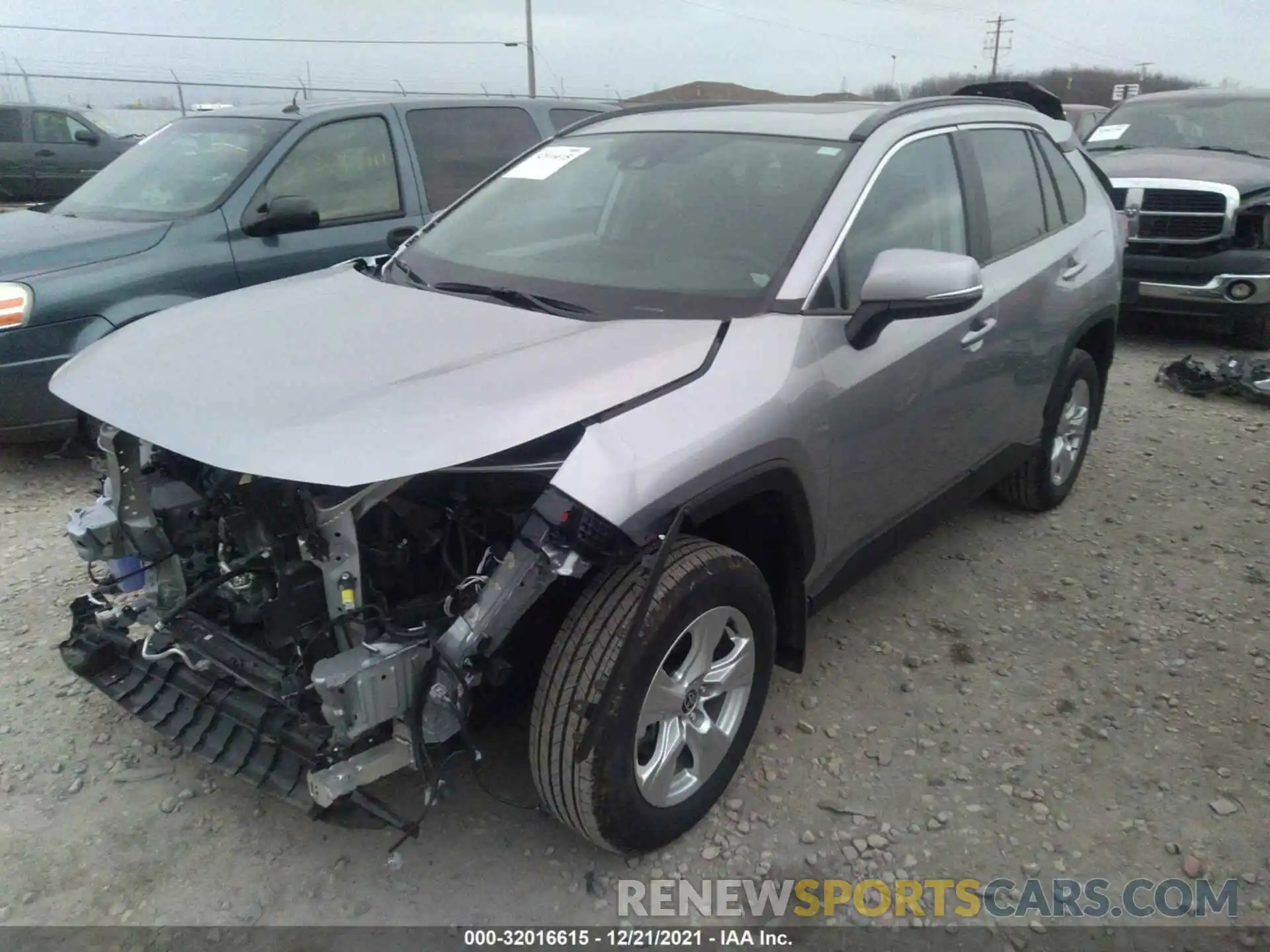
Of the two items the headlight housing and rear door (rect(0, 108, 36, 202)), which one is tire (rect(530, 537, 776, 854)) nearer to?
the headlight housing

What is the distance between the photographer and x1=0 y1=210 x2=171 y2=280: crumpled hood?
4547mm

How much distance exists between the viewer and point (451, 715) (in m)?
2.21

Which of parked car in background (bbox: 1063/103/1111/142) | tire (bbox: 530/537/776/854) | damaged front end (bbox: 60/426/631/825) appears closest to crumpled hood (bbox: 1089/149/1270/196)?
parked car in background (bbox: 1063/103/1111/142)

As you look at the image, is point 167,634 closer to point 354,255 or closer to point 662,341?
point 662,341

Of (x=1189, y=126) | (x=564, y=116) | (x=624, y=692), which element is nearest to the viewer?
(x=624, y=692)

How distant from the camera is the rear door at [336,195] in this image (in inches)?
200

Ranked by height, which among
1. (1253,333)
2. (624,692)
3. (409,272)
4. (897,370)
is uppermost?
(409,272)

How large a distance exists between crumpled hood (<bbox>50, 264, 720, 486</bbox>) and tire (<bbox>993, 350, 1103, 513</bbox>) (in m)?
2.30

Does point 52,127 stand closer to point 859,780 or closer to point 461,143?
point 461,143

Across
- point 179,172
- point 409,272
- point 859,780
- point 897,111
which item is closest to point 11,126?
point 179,172

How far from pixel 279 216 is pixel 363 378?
125 inches

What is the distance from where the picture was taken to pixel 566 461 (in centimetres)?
206

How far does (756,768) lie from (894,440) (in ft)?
3.64

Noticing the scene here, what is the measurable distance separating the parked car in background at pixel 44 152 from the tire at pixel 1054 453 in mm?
13922
